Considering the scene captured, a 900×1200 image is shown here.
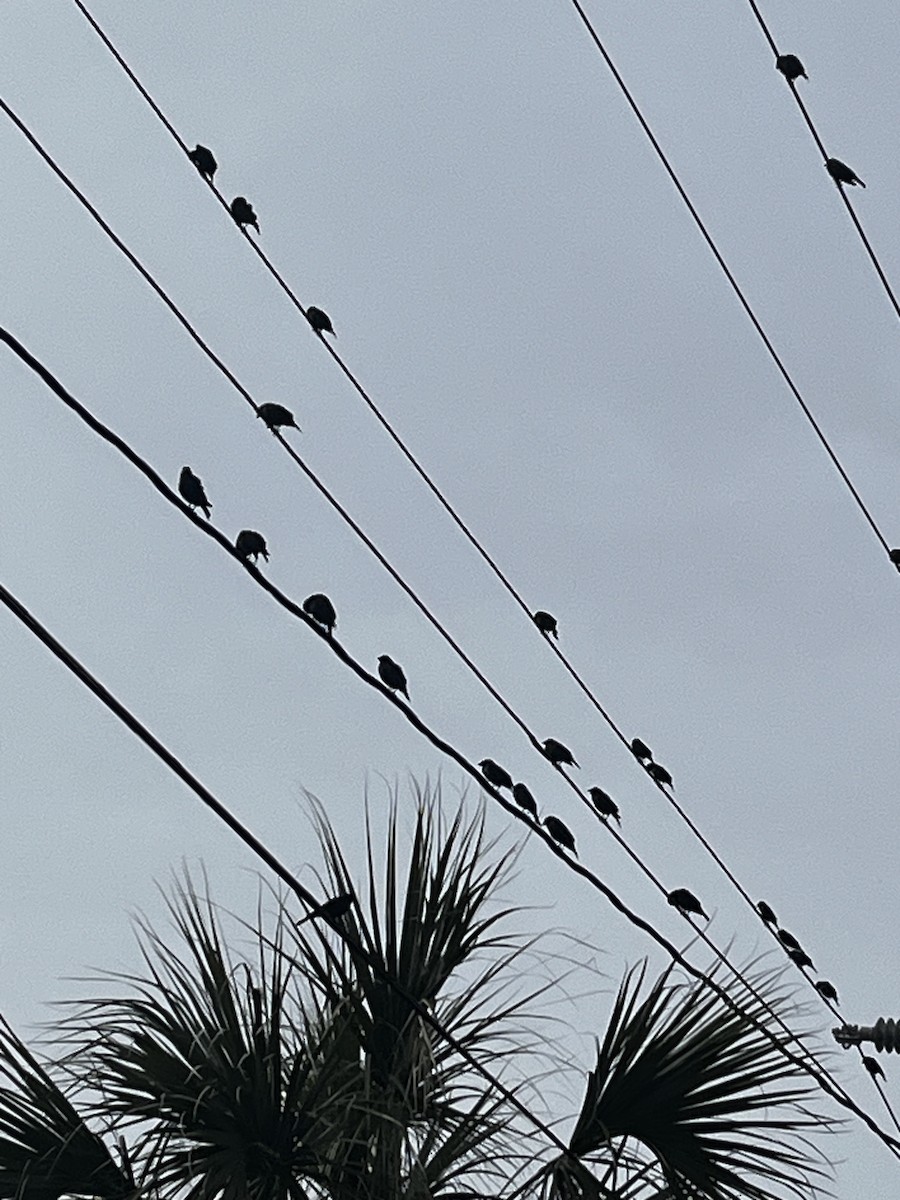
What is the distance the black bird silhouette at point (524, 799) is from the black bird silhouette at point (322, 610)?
117 cm

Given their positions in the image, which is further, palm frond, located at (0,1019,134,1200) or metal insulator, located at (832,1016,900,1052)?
metal insulator, located at (832,1016,900,1052)

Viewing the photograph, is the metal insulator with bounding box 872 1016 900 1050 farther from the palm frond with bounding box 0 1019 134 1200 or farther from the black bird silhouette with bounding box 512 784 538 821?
the palm frond with bounding box 0 1019 134 1200

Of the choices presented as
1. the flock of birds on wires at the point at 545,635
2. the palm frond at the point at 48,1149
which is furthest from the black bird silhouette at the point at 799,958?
the palm frond at the point at 48,1149

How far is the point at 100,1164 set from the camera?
6.75 metres

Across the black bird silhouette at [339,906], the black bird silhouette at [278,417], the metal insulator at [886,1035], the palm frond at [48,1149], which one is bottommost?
the palm frond at [48,1149]

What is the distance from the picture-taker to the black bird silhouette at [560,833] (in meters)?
10.6

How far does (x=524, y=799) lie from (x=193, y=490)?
2255mm

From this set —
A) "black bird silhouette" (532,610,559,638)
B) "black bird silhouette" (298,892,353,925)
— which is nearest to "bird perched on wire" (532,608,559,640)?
"black bird silhouette" (532,610,559,638)

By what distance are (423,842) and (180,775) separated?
8.60ft

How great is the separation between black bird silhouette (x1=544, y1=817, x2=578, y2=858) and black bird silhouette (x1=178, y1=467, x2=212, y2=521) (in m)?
2.28

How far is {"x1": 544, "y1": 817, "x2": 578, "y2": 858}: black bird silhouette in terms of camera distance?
10.6 m

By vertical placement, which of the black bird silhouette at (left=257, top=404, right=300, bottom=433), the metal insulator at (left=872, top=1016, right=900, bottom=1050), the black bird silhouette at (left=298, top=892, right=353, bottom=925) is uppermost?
the black bird silhouette at (left=257, top=404, right=300, bottom=433)

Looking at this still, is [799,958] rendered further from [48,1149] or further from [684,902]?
[48,1149]

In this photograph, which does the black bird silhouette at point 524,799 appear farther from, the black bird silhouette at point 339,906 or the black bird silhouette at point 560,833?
the black bird silhouette at point 339,906
